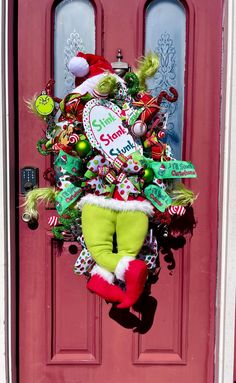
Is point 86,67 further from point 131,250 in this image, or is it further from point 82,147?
point 131,250

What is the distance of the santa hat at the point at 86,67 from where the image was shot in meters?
1.67

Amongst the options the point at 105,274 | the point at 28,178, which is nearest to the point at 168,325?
the point at 105,274

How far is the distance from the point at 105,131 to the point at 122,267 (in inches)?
21.6

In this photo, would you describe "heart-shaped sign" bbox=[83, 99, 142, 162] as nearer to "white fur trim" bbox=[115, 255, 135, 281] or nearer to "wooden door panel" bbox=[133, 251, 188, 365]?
"white fur trim" bbox=[115, 255, 135, 281]

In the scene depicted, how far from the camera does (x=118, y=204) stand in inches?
66.7

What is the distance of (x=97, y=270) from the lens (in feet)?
5.67

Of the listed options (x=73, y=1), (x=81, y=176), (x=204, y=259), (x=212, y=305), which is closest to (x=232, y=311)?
(x=212, y=305)

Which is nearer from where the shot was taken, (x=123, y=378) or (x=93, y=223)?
(x=93, y=223)

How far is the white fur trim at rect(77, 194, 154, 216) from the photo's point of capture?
5.54 ft

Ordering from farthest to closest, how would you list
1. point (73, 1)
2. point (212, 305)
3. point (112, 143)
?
1. point (212, 305)
2. point (73, 1)
3. point (112, 143)

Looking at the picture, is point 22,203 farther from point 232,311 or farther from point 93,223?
point 232,311

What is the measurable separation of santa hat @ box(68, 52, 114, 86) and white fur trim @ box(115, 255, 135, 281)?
2.50 feet

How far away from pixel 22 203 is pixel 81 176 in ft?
1.36

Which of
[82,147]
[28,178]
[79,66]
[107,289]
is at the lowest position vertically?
[107,289]
